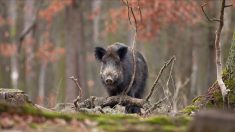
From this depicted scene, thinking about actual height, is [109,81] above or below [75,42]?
below

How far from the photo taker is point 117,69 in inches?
603

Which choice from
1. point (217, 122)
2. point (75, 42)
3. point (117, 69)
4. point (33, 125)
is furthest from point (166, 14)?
point (217, 122)

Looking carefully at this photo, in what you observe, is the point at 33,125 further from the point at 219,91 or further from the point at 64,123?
the point at 219,91

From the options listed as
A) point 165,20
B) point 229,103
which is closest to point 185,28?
point 165,20

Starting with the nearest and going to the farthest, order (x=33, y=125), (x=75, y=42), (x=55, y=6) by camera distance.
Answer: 1. (x=33, y=125)
2. (x=75, y=42)
3. (x=55, y=6)

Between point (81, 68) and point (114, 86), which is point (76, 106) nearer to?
point (114, 86)

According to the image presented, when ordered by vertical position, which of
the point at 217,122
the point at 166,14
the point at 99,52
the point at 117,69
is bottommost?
the point at 217,122

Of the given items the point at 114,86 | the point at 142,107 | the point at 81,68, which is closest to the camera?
the point at 142,107

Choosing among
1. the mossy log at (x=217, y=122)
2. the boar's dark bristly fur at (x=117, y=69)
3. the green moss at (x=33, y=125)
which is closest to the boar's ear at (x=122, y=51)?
the boar's dark bristly fur at (x=117, y=69)

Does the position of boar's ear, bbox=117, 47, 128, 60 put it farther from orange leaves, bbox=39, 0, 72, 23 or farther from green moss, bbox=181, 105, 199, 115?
→ orange leaves, bbox=39, 0, 72, 23

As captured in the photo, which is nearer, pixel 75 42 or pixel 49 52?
pixel 75 42

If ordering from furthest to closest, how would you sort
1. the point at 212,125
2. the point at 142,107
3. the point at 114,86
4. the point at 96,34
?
the point at 96,34 < the point at 114,86 < the point at 142,107 < the point at 212,125

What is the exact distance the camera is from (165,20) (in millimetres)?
31109

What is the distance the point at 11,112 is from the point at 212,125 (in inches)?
116
